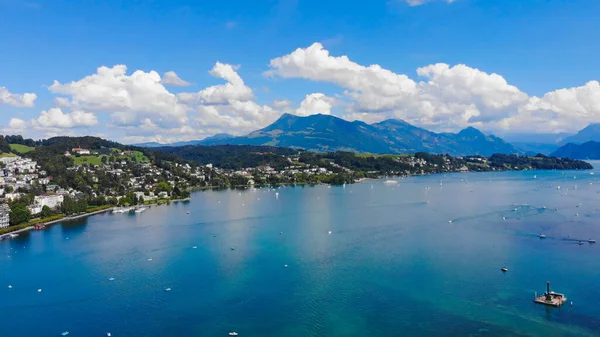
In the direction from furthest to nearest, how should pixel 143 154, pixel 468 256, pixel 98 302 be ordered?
pixel 143 154 → pixel 468 256 → pixel 98 302

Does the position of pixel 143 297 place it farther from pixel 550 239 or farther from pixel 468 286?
pixel 550 239

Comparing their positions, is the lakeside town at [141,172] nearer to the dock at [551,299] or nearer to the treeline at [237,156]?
the treeline at [237,156]

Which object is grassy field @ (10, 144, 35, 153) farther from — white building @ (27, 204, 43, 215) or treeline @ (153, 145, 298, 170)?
white building @ (27, 204, 43, 215)

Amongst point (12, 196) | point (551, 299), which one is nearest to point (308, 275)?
point (551, 299)

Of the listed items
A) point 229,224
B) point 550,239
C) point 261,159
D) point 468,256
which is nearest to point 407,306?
point 468,256

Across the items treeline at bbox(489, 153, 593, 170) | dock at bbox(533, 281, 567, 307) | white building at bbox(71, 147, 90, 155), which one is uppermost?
white building at bbox(71, 147, 90, 155)

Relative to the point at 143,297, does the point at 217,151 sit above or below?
above

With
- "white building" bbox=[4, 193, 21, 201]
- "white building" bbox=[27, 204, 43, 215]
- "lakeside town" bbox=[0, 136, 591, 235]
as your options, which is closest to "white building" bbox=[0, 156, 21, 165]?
"lakeside town" bbox=[0, 136, 591, 235]
